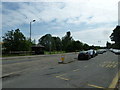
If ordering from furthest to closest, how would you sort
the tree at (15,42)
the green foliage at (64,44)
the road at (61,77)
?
the green foliage at (64,44), the tree at (15,42), the road at (61,77)

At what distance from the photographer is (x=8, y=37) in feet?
132

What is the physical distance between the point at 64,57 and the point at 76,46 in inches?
1994

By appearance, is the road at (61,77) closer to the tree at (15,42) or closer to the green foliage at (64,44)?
the tree at (15,42)

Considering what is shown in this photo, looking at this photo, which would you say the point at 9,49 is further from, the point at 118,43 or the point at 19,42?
the point at 118,43

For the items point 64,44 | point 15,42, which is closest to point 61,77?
point 15,42

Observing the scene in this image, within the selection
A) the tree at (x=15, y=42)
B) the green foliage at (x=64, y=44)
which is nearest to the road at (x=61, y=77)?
the tree at (x=15, y=42)

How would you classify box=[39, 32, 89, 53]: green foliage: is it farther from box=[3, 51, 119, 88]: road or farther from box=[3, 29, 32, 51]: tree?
box=[3, 51, 119, 88]: road

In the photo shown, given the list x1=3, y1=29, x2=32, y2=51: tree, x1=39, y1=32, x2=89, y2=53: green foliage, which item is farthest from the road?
x1=39, y1=32, x2=89, y2=53: green foliage

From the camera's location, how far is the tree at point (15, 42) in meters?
38.8

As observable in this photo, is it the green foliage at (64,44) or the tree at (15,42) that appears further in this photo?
the green foliage at (64,44)

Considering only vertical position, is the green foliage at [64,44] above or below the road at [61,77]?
above

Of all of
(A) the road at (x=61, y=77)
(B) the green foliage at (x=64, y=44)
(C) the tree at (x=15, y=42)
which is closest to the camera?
(A) the road at (x=61, y=77)

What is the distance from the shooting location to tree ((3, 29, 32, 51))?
127 feet

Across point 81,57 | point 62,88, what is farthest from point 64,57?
point 62,88
